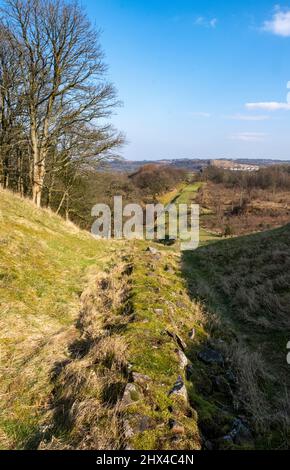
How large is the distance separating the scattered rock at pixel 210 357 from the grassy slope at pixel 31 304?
86.8 inches

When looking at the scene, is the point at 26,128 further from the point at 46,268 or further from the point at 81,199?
the point at 46,268

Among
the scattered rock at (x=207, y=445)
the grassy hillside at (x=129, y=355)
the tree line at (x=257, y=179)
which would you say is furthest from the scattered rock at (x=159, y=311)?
the tree line at (x=257, y=179)

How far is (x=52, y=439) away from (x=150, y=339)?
91.4 inches

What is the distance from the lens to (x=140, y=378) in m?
4.11

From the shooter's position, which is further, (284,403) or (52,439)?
(284,403)

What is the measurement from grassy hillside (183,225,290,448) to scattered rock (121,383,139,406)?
3.30 ft

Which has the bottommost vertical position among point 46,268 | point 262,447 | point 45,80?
point 262,447

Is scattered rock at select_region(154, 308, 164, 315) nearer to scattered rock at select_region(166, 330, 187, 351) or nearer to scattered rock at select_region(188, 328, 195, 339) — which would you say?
scattered rock at select_region(188, 328, 195, 339)

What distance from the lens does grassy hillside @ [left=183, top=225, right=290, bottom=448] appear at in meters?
4.34

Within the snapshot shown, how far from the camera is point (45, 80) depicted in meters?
15.8

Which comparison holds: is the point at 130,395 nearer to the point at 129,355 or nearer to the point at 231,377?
the point at 129,355

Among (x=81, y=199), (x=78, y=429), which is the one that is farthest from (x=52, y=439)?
(x=81, y=199)
